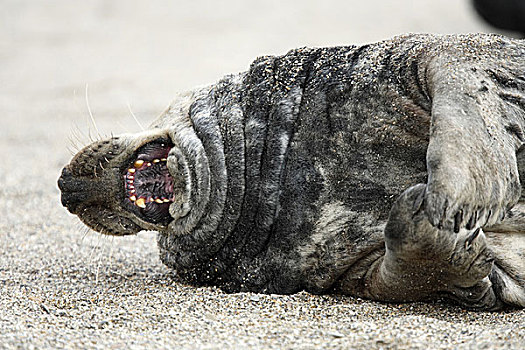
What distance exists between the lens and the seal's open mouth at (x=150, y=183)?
3.63 m

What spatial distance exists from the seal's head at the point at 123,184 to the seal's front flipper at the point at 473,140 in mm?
1334

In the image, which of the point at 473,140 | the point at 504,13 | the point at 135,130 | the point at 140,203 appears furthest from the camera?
the point at 504,13

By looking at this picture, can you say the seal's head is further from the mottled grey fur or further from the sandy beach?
the sandy beach

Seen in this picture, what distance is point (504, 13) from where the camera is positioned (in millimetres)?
10203

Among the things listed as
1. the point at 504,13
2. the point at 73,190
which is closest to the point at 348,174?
the point at 73,190

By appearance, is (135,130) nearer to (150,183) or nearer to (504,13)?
(150,183)

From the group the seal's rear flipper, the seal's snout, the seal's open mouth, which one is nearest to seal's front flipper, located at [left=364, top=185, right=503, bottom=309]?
the seal's rear flipper

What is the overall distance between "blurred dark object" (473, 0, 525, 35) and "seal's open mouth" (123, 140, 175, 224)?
25.0 ft

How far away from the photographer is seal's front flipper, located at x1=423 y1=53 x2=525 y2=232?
2.65 metres

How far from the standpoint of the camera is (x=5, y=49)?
13352 millimetres

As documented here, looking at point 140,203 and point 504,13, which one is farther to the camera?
point 504,13

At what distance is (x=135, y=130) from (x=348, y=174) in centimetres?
526

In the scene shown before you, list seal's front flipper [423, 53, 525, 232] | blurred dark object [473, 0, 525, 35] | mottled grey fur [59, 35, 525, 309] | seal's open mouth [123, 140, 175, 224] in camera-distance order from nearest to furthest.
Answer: seal's front flipper [423, 53, 525, 232]
mottled grey fur [59, 35, 525, 309]
seal's open mouth [123, 140, 175, 224]
blurred dark object [473, 0, 525, 35]

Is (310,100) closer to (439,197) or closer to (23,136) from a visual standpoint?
(439,197)
